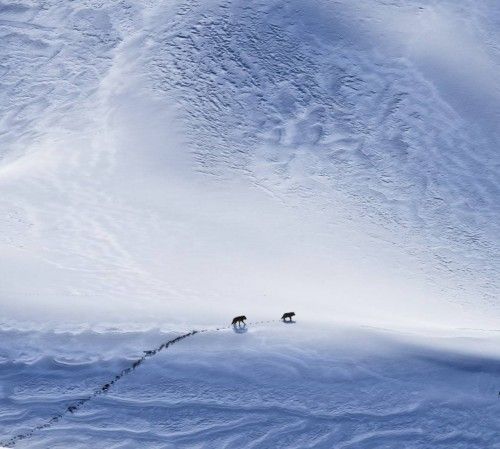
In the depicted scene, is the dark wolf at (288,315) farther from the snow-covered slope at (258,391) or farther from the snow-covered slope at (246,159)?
the snow-covered slope at (246,159)

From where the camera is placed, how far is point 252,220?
16.5 metres

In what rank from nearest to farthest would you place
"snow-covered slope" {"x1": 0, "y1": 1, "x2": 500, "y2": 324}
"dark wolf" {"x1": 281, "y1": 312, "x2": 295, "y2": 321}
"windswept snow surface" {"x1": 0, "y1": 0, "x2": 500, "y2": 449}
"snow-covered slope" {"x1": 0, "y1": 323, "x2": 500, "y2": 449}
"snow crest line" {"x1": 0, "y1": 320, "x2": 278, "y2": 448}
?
"snow crest line" {"x1": 0, "y1": 320, "x2": 278, "y2": 448} → "snow-covered slope" {"x1": 0, "y1": 323, "x2": 500, "y2": 449} → "windswept snow surface" {"x1": 0, "y1": 0, "x2": 500, "y2": 449} → "dark wolf" {"x1": 281, "y1": 312, "x2": 295, "y2": 321} → "snow-covered slope" {"x1": 0, "y1": 1, "x2": 500, "y2": 324}

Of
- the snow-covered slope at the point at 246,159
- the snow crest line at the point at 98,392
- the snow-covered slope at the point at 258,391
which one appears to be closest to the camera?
the snow crest line at the point at 98,392

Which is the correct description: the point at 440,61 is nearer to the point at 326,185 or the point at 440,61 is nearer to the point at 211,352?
the point at 326,185

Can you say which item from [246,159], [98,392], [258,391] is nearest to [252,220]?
[246,159]

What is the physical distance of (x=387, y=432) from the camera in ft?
29.6

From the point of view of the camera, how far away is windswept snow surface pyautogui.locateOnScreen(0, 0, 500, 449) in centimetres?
946

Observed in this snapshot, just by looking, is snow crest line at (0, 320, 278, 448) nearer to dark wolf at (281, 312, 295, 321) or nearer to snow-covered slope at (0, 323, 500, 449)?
snow-covered slope at (0, 323, 500, 449)

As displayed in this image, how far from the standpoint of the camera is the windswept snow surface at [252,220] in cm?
946

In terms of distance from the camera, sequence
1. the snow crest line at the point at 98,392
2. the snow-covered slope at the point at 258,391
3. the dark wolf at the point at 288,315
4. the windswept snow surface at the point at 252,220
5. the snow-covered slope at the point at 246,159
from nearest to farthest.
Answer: the snow crest line at the point at 98,392
the snow-covered slope at the point at 258,391
the windswept snow surface at the point at 252,220
the dark wolf at the point at 288,315
the snow-covered slope at the point at 246,159

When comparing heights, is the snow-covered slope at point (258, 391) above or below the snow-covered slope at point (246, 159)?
below

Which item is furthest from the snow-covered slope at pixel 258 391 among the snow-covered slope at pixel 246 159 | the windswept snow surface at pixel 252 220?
the snow-covered slope at pixel 246 159

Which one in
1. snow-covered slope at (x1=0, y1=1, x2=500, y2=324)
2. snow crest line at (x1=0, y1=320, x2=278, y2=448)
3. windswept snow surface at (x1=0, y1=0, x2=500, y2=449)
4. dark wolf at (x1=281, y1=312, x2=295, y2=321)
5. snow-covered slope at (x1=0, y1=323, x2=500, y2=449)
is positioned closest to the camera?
snow crest line at (x1=0, y1=320, x2=278, y2=448)

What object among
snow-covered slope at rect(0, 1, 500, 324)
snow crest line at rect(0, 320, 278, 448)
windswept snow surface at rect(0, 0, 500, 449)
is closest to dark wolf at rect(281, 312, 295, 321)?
windswept snow surface at rect(0, 0, 500, 449)
